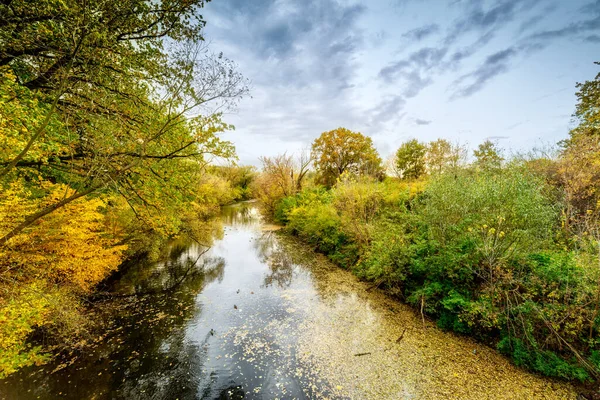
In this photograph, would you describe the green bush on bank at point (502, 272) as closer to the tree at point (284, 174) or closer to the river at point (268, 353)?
the river at point (268, 353)

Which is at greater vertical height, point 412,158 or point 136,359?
point 412,158

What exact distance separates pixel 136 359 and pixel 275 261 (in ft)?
34.3

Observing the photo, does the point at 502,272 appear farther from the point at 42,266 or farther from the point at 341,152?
the point at 341,152

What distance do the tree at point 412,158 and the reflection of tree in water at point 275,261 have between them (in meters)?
18.0

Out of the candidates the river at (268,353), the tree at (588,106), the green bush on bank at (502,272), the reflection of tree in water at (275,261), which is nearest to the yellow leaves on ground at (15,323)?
the river at (268,353)

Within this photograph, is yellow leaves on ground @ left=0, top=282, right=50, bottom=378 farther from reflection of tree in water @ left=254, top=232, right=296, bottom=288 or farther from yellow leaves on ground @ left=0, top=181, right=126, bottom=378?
reflection of tree in water @ left=254, top=232, right=296, bottom=288

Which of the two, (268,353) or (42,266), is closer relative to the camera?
(42,266)

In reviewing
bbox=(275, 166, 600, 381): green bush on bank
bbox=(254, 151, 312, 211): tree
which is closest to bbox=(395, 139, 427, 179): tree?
bbox=(254, 151, 312, 211): tree

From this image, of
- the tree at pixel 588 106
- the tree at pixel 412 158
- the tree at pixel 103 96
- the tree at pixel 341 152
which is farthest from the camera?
the tree at pixel 341 152

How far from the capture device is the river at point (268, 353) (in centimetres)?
628

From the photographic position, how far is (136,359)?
7344mm

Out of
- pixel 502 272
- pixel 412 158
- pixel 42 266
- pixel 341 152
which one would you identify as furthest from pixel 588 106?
pixel 42 266

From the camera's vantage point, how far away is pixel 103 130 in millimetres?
6125

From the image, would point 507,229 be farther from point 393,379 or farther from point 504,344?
point 393,379
